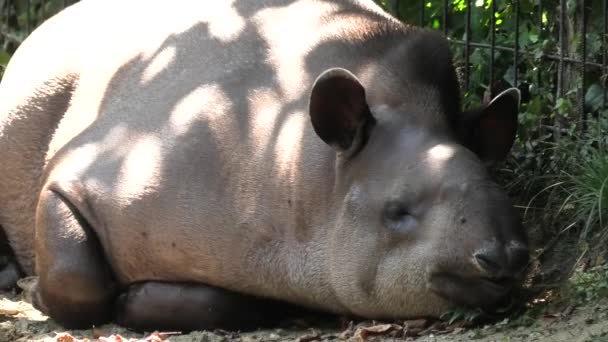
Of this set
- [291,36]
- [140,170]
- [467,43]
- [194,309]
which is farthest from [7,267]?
[467,43]

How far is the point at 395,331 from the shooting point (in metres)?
6.13

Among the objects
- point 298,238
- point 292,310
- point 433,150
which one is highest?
point 433,150

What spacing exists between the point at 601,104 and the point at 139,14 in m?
2.58

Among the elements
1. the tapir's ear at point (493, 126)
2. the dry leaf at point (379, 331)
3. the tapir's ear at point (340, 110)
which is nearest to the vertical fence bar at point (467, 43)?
the tapir's ear at point (493, 126)

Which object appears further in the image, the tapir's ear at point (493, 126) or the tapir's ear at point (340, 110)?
the tapir's ear at point (493, 126)

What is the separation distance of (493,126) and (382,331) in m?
1.10

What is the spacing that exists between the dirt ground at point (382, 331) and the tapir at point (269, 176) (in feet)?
0.29

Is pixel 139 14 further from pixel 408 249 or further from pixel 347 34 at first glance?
pixel 408 249

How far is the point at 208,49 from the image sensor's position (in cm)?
729

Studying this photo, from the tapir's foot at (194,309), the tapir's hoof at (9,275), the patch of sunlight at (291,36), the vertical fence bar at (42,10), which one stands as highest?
the patch of sunlight at (291,36)

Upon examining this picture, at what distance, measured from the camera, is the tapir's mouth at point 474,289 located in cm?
568

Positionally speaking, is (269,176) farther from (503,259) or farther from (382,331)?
(503,259)

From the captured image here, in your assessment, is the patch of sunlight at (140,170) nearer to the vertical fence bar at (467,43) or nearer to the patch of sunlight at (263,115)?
the patch of sunlight at (263,115)

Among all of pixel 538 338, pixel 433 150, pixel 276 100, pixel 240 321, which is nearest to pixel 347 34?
pixel 276 100
